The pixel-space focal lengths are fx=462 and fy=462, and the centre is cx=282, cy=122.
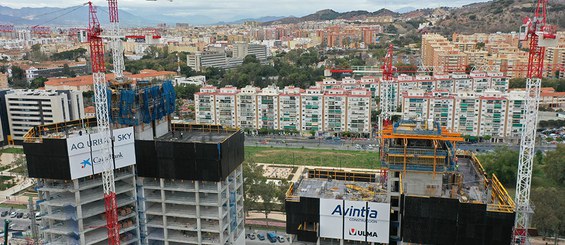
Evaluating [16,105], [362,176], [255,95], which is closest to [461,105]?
[255,95]

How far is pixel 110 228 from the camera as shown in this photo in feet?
59.2

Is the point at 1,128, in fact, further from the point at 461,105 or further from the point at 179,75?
the point at 461,105

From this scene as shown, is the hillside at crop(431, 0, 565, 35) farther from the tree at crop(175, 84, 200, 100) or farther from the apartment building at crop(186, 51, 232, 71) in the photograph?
the tree at crop(175, 84, 200, 100)

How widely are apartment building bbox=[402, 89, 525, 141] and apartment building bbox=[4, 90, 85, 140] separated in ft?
117

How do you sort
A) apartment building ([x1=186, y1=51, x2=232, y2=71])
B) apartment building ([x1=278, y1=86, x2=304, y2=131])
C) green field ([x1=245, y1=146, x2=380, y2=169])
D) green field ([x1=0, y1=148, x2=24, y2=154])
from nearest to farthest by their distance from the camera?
green field ([x1=245, y1=146, x2=380, y2=169]), green field ([x1=0, y1=148, x2=24, y2=154]), apartment building ([x1=278, y1=86, x2=304, y2=131]), apartment building ([x1=186, y1=51, x2=232, y2=71])

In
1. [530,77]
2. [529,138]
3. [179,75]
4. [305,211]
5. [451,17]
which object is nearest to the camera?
[305,211]

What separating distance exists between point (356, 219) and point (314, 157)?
27.9 m

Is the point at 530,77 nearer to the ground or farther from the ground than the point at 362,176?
farther from the ground

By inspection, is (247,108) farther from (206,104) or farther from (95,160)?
(95,160)

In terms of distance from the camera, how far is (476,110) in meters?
47.8

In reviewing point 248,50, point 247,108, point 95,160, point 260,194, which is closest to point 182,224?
point 95,160

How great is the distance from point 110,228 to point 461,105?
39686 mm

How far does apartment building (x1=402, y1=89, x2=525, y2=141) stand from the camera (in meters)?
46.9

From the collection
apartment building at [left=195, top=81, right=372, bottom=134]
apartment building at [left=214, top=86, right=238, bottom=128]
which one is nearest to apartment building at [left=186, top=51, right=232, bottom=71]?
apartment building at [left=195, top=81, right=372, bottom=134]
